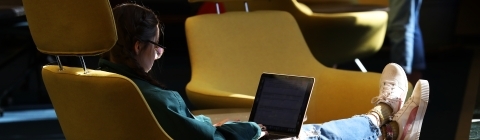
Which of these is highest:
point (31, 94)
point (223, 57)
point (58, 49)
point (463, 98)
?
point (58, 49)

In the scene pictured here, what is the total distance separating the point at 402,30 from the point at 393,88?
6.16 ft

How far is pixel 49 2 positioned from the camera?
183cm

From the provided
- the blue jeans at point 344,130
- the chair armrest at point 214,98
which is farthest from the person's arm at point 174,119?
the chair armrest at point 214,98

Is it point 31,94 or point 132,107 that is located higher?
point 132,107

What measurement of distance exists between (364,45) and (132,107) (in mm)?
2531

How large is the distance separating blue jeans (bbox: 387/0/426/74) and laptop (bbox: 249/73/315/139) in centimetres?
207

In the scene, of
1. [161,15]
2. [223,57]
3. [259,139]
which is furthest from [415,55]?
[259,139]

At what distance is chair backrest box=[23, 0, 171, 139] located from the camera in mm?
1804

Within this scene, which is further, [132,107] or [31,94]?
[31,94]

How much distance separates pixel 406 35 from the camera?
14.7 ft

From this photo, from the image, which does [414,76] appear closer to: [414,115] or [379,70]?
[379,70]

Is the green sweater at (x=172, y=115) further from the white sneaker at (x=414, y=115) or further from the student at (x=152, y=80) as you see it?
the white sneaker at (x=414, y=115)

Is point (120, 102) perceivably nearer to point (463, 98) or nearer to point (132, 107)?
point (132, 107)

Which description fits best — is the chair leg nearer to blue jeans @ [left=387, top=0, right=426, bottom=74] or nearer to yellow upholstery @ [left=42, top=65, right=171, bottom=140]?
blue jeans @ [left=387, top=0, right=426, bottom=74]
